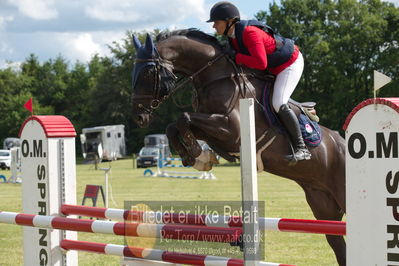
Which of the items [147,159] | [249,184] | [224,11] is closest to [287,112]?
[224,11]

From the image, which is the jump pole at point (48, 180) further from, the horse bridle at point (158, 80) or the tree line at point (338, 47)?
the tree line at point (338, 47)

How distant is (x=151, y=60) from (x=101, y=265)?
2.74m

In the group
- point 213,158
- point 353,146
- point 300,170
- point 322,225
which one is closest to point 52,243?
point 213,158

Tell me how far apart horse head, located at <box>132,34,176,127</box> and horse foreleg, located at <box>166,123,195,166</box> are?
25 cm

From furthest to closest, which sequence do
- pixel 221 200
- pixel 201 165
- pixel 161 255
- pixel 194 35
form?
pixel 221 200, pixel 194 35, pixel 201 165, pixel 161 255

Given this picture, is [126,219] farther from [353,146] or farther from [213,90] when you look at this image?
[353,146]

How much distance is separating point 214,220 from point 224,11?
1.59 metres

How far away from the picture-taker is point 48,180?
4246mm

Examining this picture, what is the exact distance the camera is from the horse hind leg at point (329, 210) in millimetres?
4793

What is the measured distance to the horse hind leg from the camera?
479 centimetres

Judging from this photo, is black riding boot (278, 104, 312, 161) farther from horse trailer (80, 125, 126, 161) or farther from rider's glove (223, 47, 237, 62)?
horse trailer (80, 125, 126, 161)

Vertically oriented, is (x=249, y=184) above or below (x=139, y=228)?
above

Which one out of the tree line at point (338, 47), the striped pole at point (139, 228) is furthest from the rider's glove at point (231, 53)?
the tree line at point (338, 47)

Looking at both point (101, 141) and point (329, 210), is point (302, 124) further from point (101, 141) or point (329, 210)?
point (101, 141)
